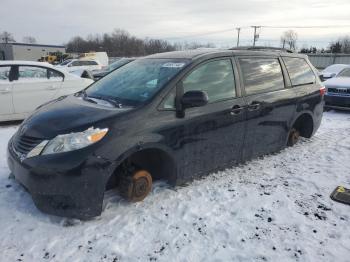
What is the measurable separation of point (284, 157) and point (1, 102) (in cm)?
602

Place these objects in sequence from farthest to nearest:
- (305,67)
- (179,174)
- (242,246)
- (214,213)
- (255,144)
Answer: (305,67)
(255,144)
(179,174)
(214,213)
(242,246)

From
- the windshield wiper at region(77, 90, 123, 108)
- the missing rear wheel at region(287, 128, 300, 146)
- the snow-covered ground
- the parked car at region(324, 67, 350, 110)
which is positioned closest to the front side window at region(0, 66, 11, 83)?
the snow-covered ground

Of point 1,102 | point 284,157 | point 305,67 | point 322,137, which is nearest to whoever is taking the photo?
point 284,157

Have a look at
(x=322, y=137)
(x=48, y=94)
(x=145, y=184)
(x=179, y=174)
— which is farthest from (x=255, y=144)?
(x=48, y=94)

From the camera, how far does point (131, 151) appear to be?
3369mm

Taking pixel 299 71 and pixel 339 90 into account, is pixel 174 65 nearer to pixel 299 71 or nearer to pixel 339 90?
pixel 299 71

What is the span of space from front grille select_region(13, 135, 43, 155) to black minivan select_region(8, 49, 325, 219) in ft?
0.05

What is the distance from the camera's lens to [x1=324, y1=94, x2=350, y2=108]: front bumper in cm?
978

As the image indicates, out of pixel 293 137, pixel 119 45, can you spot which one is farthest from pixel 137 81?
pixel 119 45

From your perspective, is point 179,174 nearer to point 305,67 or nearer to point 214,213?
point 214,213

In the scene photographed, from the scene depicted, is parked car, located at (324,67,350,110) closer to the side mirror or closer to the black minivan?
the black minivan

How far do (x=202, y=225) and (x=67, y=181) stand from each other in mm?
1397

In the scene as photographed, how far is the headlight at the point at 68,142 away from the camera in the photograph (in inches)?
124

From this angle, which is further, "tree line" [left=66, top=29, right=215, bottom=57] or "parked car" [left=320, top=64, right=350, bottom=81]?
"tree line" [left=66, top=29, right=215, bottom=57]
